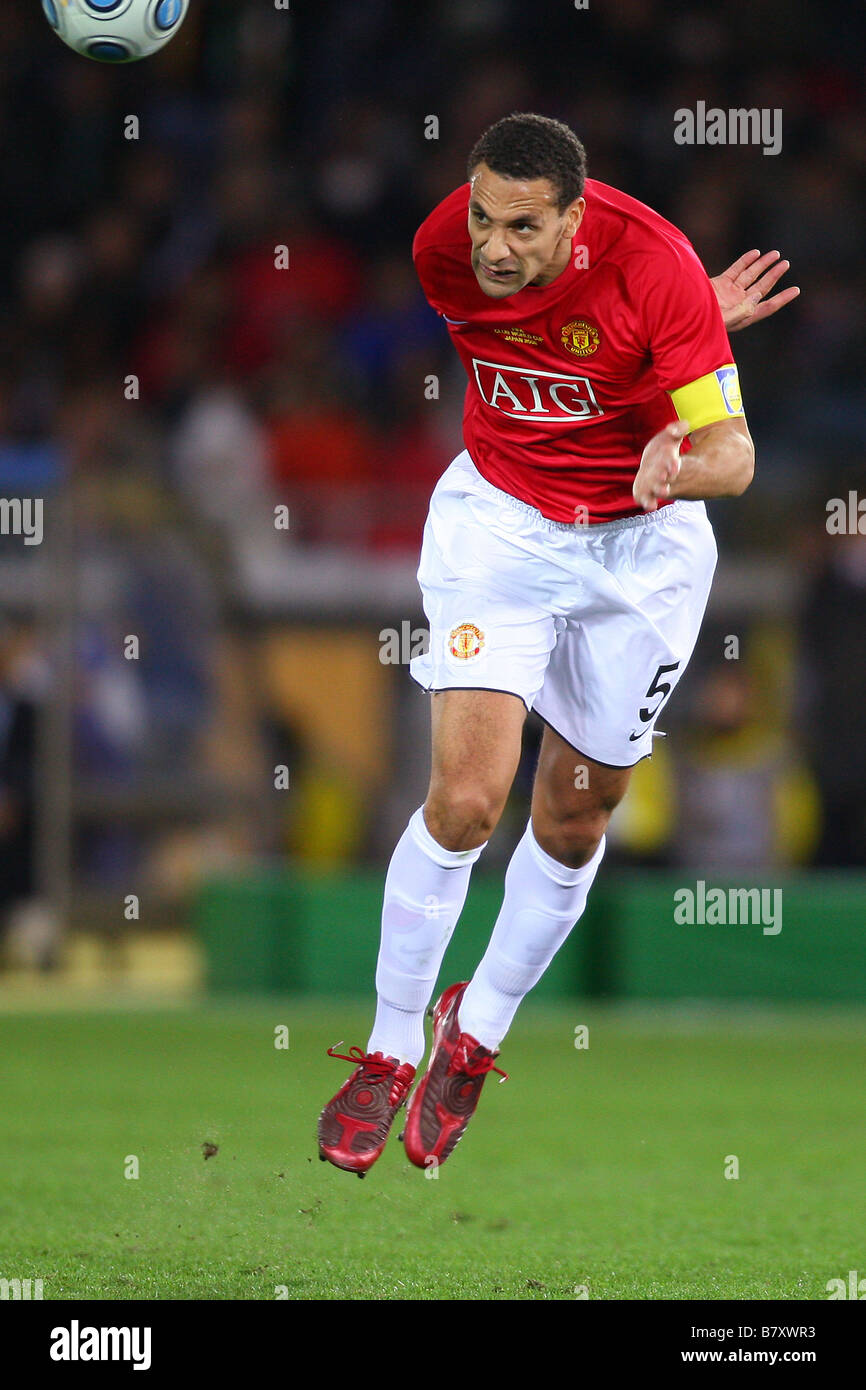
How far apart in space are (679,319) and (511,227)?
1.51 feet

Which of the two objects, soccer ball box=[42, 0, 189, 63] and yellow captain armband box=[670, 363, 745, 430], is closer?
yellow captain armband box=[670, 363, 745, 430]

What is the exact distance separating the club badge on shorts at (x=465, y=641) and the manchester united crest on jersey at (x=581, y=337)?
0.74m

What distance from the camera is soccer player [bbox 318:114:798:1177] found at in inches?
191

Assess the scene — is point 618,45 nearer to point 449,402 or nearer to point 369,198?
point 369,198

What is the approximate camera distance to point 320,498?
40.7 feet

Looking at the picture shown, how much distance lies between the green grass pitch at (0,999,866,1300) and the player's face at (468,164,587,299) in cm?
240

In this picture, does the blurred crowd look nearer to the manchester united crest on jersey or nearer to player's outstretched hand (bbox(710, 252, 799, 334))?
player's outstretched hand (bbox(710, 252, 799, 334))

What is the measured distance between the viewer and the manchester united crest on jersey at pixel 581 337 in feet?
16.6

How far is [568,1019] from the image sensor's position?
10.5 m

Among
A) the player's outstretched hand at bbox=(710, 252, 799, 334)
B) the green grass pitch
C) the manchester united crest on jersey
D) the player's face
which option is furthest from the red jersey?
the green grass pitch

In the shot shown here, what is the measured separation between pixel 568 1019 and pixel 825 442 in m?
4.88

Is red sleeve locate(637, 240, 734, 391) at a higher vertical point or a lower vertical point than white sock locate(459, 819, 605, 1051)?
higher

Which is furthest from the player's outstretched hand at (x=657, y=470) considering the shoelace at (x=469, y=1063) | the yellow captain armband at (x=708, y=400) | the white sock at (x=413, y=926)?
the shoelace at (x=469, y=1063)

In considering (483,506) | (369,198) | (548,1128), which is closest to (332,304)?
(369,198)
